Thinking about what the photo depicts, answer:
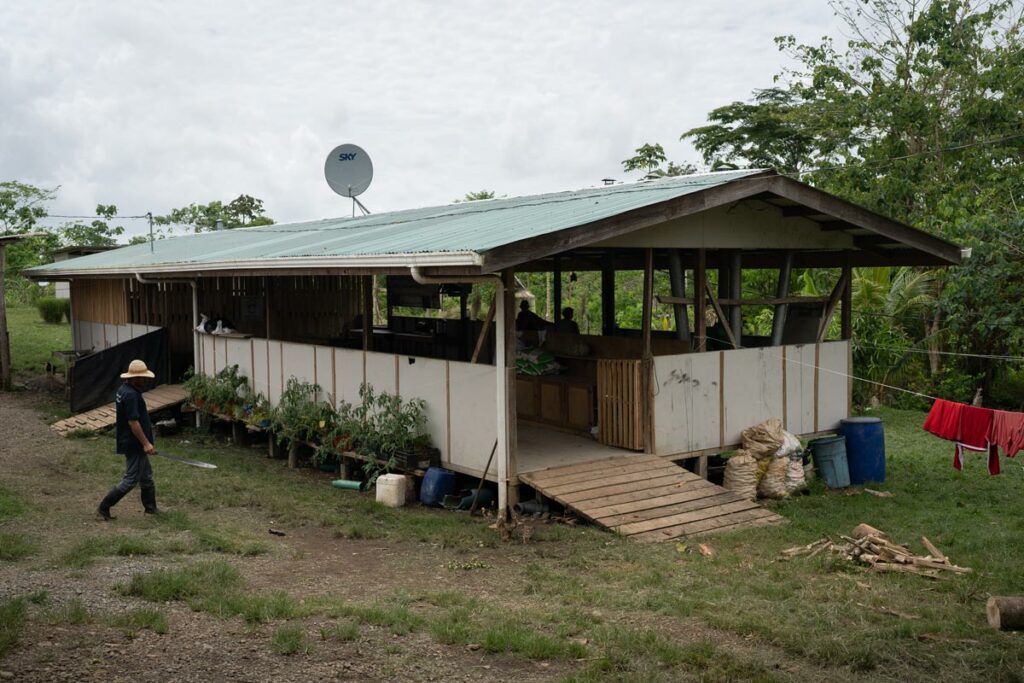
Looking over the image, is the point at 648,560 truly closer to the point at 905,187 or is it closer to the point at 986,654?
the point at 986,654

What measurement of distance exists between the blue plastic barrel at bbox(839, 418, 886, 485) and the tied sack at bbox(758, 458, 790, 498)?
1611 mm

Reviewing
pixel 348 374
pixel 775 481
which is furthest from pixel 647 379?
pixel 348 374

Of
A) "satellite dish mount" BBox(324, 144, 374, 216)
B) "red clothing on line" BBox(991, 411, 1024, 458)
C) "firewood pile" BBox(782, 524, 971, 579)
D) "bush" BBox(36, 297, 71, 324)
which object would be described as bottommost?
"firewood pile" BBox(782, 524, 971, 579)

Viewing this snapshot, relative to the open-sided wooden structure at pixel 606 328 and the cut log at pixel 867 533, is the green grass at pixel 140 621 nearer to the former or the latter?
the open-sided wooden structure at pixel 606 328

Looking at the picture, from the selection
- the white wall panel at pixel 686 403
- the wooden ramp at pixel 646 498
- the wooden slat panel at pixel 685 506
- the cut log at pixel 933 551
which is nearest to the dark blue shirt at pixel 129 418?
the wooden ramp at pixel 646 498

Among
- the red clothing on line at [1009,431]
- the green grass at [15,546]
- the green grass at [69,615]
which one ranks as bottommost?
the green grass at [69,615]

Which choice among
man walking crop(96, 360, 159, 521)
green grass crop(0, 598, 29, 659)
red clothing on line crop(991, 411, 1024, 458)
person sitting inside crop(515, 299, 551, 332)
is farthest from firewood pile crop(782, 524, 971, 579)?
man walking crop(96, 360, 159, 521)

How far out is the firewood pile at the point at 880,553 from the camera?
8414 millimetres

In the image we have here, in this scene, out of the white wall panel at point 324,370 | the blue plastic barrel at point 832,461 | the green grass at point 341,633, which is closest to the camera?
the green grass at point 341,633

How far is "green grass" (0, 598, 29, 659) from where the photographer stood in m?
6.30

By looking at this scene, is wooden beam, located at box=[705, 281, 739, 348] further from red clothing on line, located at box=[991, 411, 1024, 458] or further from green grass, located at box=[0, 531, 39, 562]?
green grass, located at box=[0, 531, 39, 562]

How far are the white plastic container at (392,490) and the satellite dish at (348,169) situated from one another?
8916mm

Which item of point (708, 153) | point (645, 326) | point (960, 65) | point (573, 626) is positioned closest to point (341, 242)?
point (645, 326)

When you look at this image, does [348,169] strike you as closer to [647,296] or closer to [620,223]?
[647,296]
